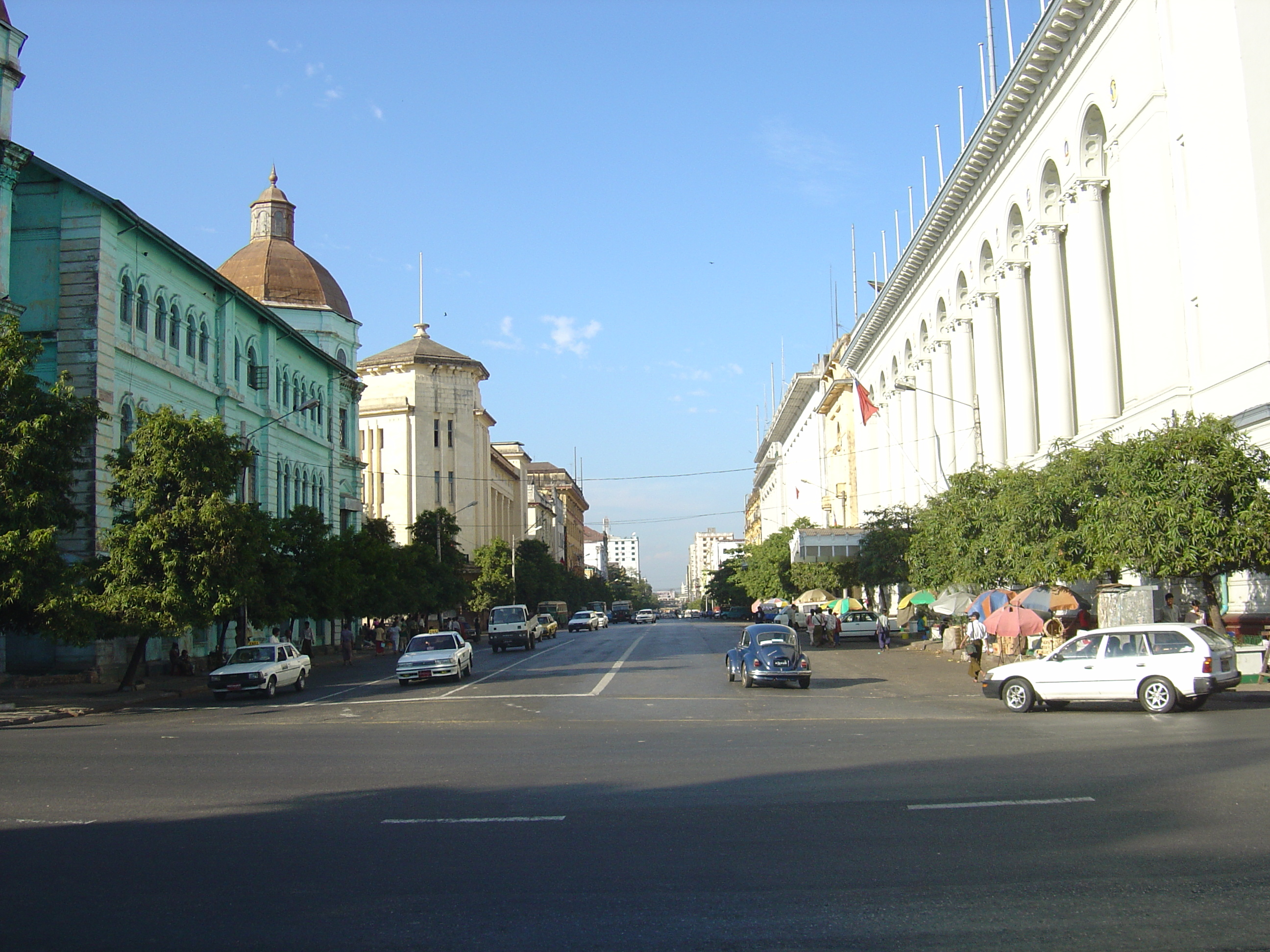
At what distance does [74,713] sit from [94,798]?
14.8m

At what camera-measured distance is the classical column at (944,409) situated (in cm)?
5591

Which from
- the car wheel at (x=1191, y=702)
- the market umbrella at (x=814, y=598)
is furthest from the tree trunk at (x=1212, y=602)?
the market umbrella at (x=814, y=598)

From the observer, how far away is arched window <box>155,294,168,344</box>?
132ft

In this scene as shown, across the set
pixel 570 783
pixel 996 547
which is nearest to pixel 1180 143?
pixel 996 547

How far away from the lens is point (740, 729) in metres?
18.5

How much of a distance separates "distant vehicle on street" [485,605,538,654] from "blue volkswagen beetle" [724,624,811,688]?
2599 centimetres

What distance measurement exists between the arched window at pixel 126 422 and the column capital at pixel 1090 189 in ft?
104

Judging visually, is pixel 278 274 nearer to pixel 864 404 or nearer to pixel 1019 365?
pixel 864 404

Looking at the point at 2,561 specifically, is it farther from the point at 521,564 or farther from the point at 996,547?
the point at 521,564

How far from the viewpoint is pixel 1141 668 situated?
1933 centimetres

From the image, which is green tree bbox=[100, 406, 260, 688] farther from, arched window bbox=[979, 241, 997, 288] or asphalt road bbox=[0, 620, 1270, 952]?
arched window bbox=[979, 241, 997, 288]

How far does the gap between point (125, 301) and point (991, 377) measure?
34.5 metres

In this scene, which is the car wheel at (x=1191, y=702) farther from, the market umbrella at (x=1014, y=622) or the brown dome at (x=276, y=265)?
the brown dome at (x=276, y=265)

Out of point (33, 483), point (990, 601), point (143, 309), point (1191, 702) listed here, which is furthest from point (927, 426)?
point (33, 483)
